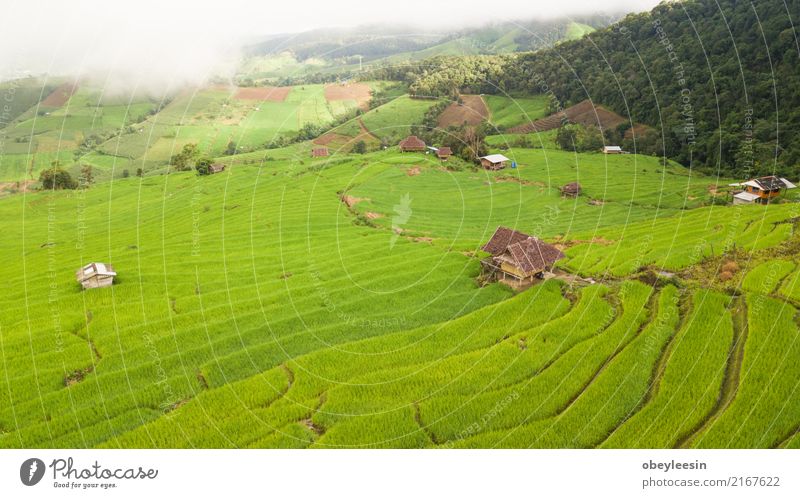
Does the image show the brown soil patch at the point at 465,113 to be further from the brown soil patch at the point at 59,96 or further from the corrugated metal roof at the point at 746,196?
the brown soil patch at the point at 59,96

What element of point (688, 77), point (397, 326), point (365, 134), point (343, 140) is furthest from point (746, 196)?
point (343, 140)

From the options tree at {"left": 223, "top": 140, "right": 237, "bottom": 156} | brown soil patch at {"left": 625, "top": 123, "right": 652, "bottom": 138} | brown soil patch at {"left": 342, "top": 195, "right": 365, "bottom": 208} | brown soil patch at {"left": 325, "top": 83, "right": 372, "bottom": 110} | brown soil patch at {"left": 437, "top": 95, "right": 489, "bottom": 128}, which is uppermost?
brown soil patch at {"left": 325, "top": 83, "right": 372, "bottom": 110}

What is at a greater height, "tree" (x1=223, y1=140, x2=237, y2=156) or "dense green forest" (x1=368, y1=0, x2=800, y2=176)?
"dense green forest" (x1=368, y1=0, x2=800, y2=176)

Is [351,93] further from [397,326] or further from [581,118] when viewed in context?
[397,326]

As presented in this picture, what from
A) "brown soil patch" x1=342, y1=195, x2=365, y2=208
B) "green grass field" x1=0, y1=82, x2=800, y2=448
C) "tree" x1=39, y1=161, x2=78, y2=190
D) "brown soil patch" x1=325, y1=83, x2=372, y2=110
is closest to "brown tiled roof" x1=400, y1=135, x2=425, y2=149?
"green grass field" x1=0, y1=82, x2=800, y2=448

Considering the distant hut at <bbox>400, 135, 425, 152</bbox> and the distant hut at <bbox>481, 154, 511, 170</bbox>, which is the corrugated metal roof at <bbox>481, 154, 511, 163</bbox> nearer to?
the distant hut at <bbox>481, 154, 511, 170</bbox>

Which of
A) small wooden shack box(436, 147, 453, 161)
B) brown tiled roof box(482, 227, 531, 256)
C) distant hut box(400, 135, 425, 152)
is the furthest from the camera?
distant hut box(400, 135, 425, 152)

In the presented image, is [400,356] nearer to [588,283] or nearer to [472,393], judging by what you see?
[472,393]
